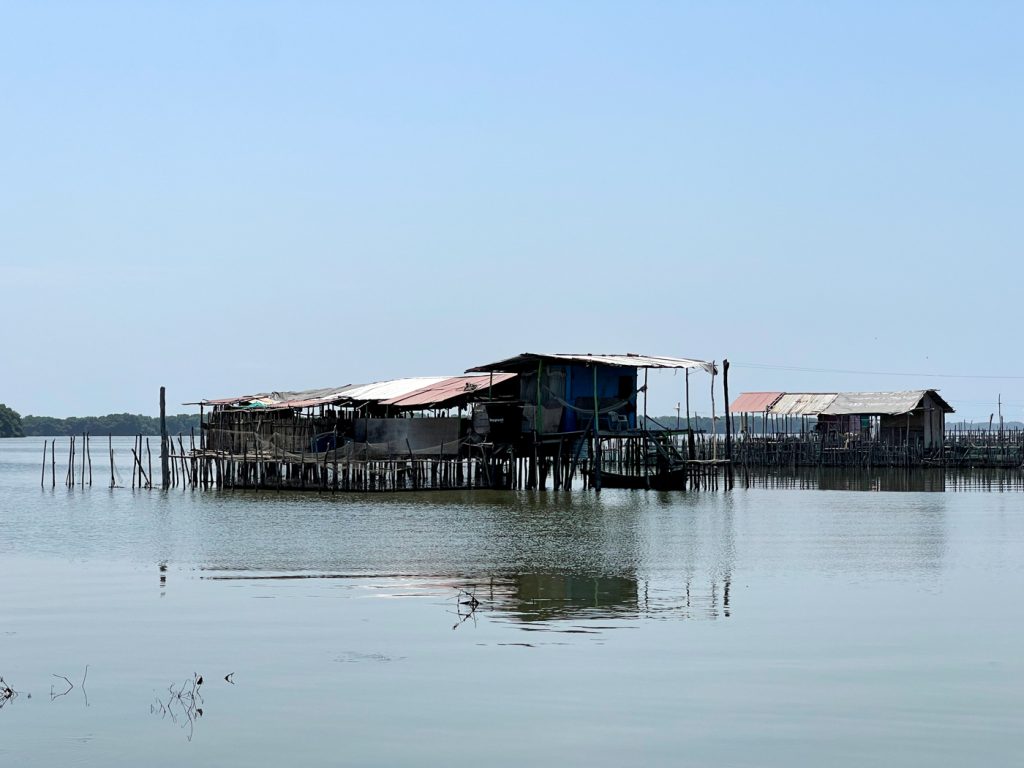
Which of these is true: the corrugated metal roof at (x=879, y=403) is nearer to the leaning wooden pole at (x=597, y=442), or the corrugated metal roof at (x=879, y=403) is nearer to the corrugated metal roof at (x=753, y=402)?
the corrugated metal roof at (x=753, y=402)

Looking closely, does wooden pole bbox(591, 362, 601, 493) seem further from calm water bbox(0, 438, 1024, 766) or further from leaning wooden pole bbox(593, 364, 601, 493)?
calm water bbox(0, 438, 1024, 766)

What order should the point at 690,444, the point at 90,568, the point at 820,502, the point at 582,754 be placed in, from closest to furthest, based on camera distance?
the point at 582,754, the point at 90,568, the point at 820,502, the point at 690,444

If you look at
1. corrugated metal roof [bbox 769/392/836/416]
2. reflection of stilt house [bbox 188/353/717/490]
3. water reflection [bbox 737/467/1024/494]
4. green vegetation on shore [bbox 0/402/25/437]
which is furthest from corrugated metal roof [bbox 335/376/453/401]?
green vegetation on shore [bbox 0/402/25/437]

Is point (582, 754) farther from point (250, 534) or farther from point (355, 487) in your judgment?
point (355, 487)

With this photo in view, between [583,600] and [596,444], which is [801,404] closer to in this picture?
[596,444]

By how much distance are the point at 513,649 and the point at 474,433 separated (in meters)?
27.8

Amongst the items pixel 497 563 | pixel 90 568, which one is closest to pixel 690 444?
pixel 497 563

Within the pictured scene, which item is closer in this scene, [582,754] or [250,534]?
[582,754]

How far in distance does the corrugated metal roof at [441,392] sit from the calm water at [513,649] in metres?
14.0

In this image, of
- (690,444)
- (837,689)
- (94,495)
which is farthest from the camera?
(94,495)

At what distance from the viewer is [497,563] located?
69.7 feet

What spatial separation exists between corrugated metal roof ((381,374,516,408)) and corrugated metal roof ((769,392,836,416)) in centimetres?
1915

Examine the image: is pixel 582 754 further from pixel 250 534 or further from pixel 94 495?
pixel 94 495

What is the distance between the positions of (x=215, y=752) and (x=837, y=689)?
5.19 m
